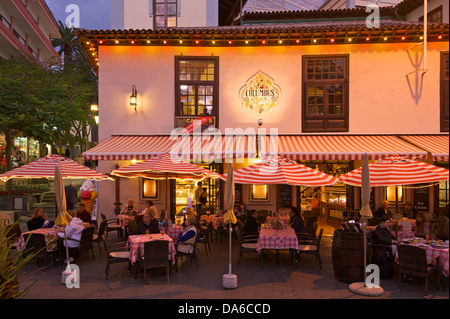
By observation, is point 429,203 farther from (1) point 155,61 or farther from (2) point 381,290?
(1) point 155,61

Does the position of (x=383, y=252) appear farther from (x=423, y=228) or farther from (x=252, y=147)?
(x=252, y=147)

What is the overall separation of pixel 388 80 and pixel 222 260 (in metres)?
10.0

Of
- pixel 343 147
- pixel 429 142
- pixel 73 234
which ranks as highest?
pixel 429 142

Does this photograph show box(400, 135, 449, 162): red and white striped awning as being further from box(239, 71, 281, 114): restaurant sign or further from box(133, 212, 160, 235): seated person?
box(133, 212, 160, 235): seated person

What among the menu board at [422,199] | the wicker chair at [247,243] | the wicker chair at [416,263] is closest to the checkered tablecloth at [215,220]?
the wicker chair at [247,243]

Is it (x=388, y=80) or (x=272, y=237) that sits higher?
(x=388, y=80)

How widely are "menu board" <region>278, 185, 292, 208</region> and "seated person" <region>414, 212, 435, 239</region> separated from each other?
17.8ft

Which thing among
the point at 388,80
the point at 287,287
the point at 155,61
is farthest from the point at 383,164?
the point at 155,61

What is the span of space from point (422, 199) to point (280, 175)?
27.3 ft

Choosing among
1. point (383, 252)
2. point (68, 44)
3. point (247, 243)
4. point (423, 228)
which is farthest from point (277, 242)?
point (68, 44)

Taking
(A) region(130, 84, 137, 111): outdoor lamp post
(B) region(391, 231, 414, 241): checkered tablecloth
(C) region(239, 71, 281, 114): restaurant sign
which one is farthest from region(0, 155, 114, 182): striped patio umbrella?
(B) region(391, 231, 414, 241): checkered tablecloth

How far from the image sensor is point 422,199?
46.9ft

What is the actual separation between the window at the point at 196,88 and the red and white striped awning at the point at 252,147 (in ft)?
4.00

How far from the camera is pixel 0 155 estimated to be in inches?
1019
